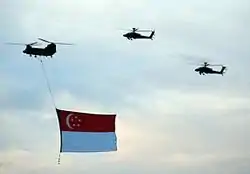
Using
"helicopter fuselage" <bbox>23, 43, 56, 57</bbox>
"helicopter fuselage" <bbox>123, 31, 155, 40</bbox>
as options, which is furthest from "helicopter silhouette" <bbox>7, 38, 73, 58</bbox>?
"helicopter fuselage" <bbox>123, 31, 155, 40</bbox>

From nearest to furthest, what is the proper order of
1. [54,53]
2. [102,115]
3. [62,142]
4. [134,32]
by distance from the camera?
[62,142]
[102,115]
[54,53]
[134,32]

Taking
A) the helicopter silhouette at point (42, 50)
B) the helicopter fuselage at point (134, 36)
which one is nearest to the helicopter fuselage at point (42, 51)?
the helicopter silhouette at point (42, 50)

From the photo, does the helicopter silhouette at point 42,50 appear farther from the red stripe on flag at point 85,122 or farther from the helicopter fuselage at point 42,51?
the red stripe on flag at point 85,122

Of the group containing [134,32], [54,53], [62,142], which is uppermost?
[134,32]

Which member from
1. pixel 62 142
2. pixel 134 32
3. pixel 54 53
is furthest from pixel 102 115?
pixel 134 32

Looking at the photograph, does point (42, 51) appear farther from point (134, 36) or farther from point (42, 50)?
point (134, 36)

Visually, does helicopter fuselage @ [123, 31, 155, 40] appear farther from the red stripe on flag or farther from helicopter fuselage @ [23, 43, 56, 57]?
the red stripe on flag

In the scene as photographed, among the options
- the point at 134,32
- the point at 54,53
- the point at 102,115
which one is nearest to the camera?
the point at 102,115

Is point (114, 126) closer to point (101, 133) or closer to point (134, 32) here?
point (101, 133)
